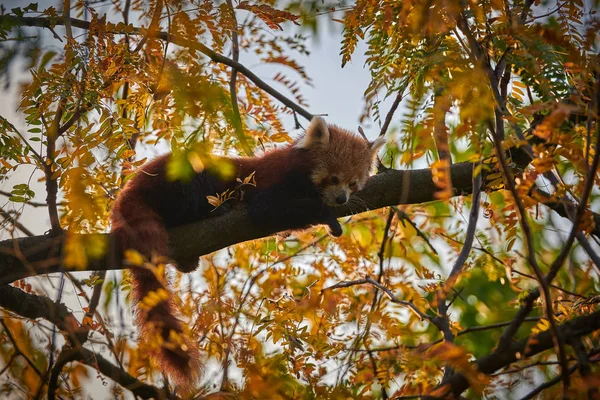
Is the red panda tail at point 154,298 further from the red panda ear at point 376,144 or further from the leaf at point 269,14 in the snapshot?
the red panda ear at point 376,144

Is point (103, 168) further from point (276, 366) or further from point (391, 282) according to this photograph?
point (391, 282)

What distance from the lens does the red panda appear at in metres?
3.63

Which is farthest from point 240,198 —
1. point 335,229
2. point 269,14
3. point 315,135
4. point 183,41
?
point 183,41

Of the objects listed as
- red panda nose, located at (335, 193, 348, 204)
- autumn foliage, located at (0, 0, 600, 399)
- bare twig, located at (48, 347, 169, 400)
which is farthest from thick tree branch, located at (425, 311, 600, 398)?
red panda nose, located at (335, 193, 348, 204)

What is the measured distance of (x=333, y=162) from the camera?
5.38m

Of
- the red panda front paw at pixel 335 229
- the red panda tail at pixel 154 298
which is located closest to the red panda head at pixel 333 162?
the red panda front paw at pixel 335 229

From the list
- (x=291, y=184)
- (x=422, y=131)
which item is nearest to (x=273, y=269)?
(x=291, y=184)

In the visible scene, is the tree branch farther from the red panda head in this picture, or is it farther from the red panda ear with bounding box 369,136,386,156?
the red panda ear with bounding box 369,136,386,156

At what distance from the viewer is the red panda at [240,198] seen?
11.9 feet

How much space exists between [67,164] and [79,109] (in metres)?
0.35

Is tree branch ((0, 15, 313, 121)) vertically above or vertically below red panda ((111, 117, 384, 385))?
above

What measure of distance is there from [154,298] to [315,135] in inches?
103

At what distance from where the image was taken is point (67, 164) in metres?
3.21

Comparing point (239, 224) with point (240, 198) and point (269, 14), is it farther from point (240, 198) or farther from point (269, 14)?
point (269, 14)
